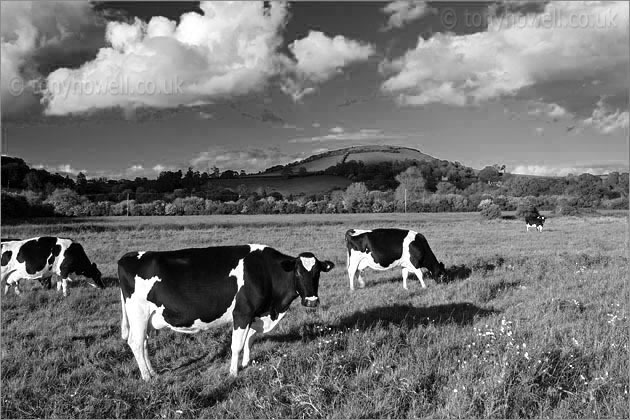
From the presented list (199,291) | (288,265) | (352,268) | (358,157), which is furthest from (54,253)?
(358,157)

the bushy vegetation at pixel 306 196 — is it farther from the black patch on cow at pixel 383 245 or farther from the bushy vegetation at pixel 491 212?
the black patch on cow at pixel 383 245

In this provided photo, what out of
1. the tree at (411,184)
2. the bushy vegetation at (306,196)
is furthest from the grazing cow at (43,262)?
the tree at (411,184)

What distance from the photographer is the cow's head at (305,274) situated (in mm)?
7066

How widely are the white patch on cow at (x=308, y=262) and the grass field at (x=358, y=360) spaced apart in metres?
1.23

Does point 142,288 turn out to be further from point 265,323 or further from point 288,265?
point 288,265

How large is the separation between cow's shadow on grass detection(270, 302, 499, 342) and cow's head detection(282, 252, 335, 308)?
107cm

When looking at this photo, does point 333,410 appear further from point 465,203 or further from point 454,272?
point 465,203

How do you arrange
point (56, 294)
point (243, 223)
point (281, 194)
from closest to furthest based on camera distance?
point (56, 294) < point (243, 223) < point (281, 194)

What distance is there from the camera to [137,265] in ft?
22.8

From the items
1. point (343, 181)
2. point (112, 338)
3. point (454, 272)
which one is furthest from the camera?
point (343, 181)

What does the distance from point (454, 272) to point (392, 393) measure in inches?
389

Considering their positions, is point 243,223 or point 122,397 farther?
point 243,223

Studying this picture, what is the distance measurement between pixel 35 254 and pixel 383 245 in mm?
10352

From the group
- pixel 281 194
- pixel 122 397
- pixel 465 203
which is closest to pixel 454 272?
pixel 122 397
